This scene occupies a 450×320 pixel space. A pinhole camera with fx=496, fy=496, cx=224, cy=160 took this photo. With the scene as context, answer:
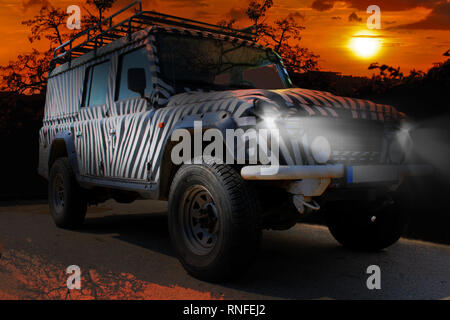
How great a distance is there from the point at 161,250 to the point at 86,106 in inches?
Result: 99.2

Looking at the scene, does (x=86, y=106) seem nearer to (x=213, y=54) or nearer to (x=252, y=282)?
(x=213, y=54)

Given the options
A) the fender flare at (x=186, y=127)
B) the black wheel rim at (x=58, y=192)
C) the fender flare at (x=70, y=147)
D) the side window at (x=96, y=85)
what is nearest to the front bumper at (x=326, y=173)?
the fender flare at (x=186, y=127)

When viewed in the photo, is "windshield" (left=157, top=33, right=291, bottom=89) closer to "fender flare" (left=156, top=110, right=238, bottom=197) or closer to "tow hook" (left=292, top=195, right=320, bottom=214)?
"fender flare" (left=156, top=110, right=238, bottom=197)

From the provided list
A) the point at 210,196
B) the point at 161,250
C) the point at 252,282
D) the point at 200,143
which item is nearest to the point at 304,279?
the point at 252,282

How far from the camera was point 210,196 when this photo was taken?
4.31 meters

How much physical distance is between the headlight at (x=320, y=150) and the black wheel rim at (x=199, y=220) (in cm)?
95

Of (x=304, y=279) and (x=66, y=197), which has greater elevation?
(x=66, y=197)

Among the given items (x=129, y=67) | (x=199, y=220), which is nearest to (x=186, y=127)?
(x=199, y=220)

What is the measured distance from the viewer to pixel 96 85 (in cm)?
682

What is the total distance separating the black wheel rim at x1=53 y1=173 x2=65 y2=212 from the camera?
7368mm

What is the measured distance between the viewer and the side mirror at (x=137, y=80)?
17.2ft

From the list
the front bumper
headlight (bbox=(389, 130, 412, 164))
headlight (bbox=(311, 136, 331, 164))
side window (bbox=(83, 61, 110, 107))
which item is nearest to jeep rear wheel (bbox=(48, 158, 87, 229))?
side window (bbox=(83, 61, 110, 107))

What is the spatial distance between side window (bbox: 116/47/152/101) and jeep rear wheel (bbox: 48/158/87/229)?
1.59 meters

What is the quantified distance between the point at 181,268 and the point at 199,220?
29.9 inches
